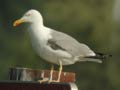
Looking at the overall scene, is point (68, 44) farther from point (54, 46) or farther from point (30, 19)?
point (30, 19)

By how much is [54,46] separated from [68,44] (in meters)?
0.21

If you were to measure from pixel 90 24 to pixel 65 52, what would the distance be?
56.7 ft

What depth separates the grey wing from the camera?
9.12 meters

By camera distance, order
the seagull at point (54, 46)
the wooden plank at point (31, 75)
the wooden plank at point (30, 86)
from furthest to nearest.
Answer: the seagull at point (54, 46) < the wooden plank at point (31, 75) < the wooden plank at point (30, 86)

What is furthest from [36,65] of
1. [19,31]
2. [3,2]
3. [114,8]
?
[3,2]

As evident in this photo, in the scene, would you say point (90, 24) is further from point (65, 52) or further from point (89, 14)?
point (65, 52)

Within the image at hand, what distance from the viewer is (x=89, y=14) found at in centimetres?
2778

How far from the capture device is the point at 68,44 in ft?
30.3

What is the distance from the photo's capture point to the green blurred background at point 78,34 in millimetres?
23878

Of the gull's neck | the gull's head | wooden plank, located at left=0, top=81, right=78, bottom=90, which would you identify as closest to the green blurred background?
the gull's head

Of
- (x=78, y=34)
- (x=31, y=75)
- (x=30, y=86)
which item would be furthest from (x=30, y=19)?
(x=78, y=34)

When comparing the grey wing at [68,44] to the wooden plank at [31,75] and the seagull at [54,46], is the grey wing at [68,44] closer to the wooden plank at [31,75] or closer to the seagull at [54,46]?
the seagull at [54,46]

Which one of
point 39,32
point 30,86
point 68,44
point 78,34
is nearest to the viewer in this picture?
point 30,86

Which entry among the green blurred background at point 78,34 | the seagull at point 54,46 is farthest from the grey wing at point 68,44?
the green blurred background at point 78,34
